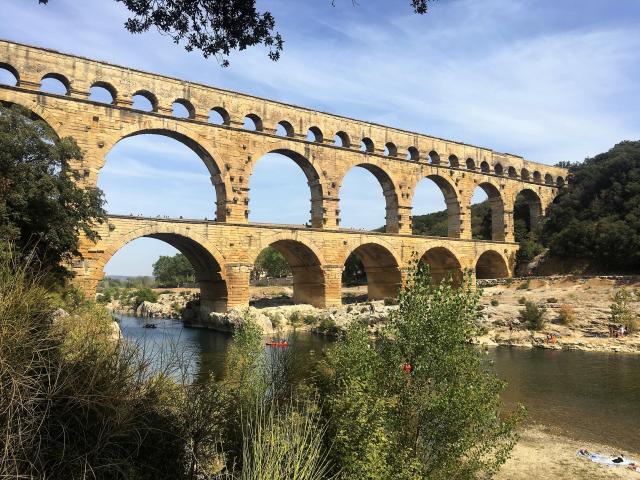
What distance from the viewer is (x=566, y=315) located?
947 inches

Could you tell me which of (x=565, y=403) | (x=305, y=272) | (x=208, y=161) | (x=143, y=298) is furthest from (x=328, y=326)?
(x=143, y=298)

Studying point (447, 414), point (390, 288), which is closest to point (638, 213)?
point (390, 288)

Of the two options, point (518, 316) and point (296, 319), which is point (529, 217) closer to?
point (518, 316)

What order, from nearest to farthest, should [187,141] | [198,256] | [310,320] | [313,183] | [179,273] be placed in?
[187,141], [198,256], [310,320], [313,183], [179,273]

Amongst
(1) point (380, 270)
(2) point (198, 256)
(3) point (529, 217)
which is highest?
(3) point (529, 217)

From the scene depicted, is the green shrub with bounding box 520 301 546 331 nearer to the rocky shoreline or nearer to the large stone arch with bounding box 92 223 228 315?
the rocky shoreline

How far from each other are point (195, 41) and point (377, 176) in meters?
25.8

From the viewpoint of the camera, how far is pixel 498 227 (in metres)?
38.1

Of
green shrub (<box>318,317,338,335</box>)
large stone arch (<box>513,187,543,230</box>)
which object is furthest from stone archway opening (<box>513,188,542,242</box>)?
green shrub (<box>318,317,338,335</box>)

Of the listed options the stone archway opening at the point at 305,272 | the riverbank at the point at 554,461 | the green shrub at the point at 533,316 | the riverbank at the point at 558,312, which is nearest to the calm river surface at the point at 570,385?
the riverbank at the point at 554,461

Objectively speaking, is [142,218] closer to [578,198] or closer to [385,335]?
[385,335]

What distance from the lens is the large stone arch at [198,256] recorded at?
20.8 m

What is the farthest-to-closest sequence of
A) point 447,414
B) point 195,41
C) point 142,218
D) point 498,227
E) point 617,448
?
point 498,227, point 142,218, point 617,448, point 195,41, point 447,414

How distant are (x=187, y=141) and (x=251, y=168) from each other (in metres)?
3.42
